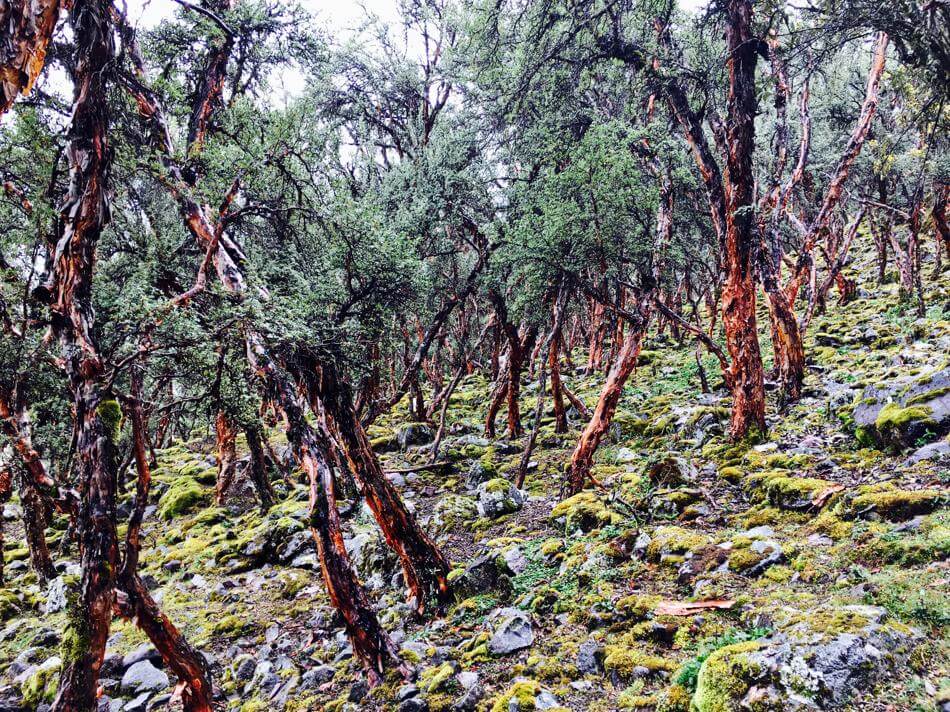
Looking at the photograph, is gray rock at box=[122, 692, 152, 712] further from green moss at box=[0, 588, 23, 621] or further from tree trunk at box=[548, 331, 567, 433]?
tree trunk at box=[548, 331, 567, 433]

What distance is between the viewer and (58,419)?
39.3 ft

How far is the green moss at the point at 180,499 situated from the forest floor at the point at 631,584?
158cm

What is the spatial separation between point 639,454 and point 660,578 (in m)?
5.72

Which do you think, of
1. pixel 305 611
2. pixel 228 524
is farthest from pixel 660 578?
pixel 228 524

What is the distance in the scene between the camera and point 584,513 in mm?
9039

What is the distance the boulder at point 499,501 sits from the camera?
428 inches

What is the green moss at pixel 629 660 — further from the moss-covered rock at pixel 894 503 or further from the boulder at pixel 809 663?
the moss-covered rock at pixel 894 503

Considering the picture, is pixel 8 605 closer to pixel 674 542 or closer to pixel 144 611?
pixel 144 611

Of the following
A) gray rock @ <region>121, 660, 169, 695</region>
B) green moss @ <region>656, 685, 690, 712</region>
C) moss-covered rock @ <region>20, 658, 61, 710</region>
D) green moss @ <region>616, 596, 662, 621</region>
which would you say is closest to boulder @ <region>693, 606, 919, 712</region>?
green moss @ <region>656, 685, 690, 712</region>

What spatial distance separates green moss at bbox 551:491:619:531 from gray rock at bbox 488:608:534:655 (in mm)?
2529

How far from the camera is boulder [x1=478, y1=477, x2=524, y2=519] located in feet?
35.7

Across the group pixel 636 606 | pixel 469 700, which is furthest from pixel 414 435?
pixel 469 700

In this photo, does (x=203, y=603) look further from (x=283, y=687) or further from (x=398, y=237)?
(x=398, y=237)

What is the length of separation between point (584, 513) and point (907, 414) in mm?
4912
